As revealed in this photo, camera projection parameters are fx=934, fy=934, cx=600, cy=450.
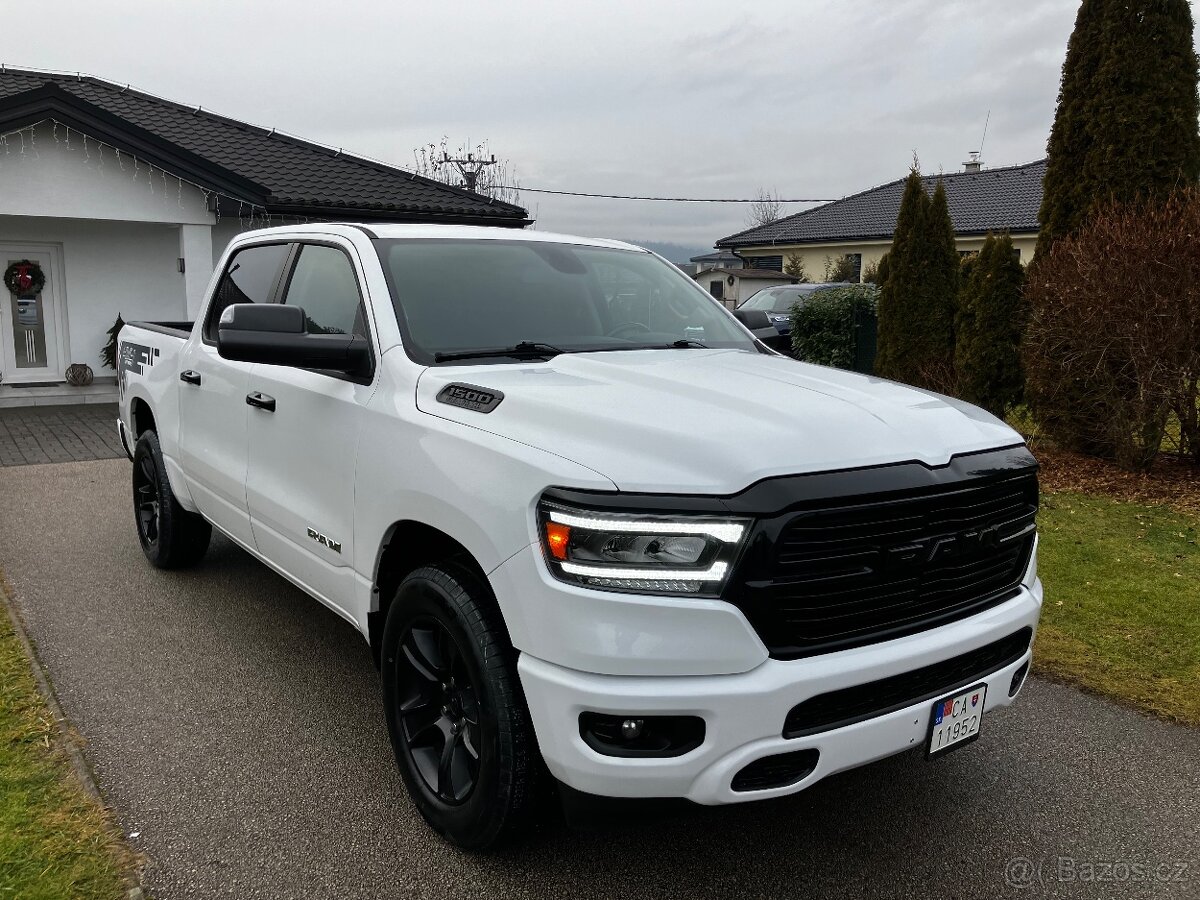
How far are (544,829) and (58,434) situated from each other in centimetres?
995

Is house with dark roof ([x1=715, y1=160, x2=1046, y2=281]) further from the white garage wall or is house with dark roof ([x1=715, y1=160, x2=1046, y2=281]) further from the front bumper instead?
the front bumper

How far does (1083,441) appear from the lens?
8.31 metres

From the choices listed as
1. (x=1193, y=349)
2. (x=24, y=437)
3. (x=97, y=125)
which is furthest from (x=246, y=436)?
(x=97, y=125)

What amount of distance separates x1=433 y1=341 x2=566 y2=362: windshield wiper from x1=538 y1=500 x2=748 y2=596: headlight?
3.74 feet


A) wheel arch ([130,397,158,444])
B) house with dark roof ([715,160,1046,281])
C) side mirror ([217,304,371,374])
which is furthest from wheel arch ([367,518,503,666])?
house with dark roof ([715,160,1046,281])

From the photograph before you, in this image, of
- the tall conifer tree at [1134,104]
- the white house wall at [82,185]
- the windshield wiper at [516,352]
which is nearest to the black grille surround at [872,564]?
the windshield wiper at [516,352]

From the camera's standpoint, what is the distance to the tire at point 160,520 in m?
5.30

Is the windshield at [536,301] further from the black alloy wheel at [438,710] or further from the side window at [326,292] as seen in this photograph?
the black alloy wheel at [438,710]

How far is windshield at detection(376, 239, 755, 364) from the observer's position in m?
3.42

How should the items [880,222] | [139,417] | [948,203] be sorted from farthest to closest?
[880,222]
[948,203]
[139,417]

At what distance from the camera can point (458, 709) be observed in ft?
9.34

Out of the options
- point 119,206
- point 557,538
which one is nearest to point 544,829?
point 557,538

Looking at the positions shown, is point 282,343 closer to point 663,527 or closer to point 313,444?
point 313,444

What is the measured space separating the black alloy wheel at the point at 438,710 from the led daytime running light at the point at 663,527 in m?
0.67
